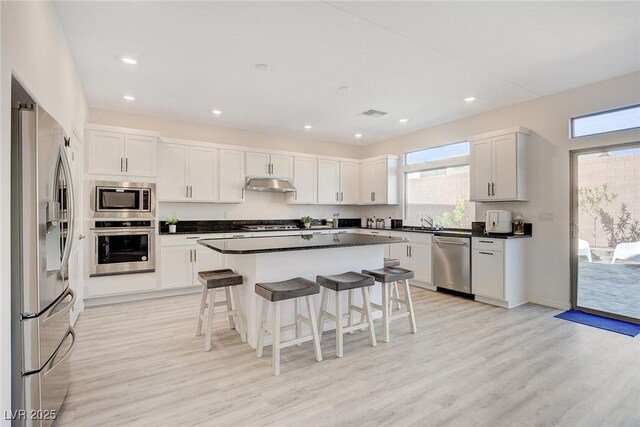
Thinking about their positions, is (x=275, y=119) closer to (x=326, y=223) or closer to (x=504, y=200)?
(x=326, y=223)

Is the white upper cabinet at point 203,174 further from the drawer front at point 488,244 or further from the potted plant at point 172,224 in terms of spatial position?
the drawer front at point 488,244

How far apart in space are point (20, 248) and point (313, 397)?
1898 mm

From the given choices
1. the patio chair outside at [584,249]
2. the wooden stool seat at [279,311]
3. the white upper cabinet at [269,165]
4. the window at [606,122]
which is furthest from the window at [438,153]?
the wooden stool seat at [279,311]

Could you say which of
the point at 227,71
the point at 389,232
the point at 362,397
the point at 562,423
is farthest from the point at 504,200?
the point at 227,71

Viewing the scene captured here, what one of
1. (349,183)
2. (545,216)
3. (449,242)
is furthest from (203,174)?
(545,216)

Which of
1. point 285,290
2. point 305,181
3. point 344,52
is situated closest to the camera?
point 285,290

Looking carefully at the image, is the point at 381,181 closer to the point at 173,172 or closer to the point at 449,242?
the point at 449,242

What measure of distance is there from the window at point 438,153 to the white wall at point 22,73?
17.7 ft

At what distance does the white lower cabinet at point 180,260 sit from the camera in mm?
4766

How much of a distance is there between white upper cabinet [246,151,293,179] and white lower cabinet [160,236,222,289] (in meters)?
1.60

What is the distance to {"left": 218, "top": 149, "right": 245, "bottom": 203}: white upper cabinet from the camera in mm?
5520

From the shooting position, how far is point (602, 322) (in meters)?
3.67

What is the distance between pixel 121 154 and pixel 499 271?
Result: 17.8ft

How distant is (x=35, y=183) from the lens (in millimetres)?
1597
